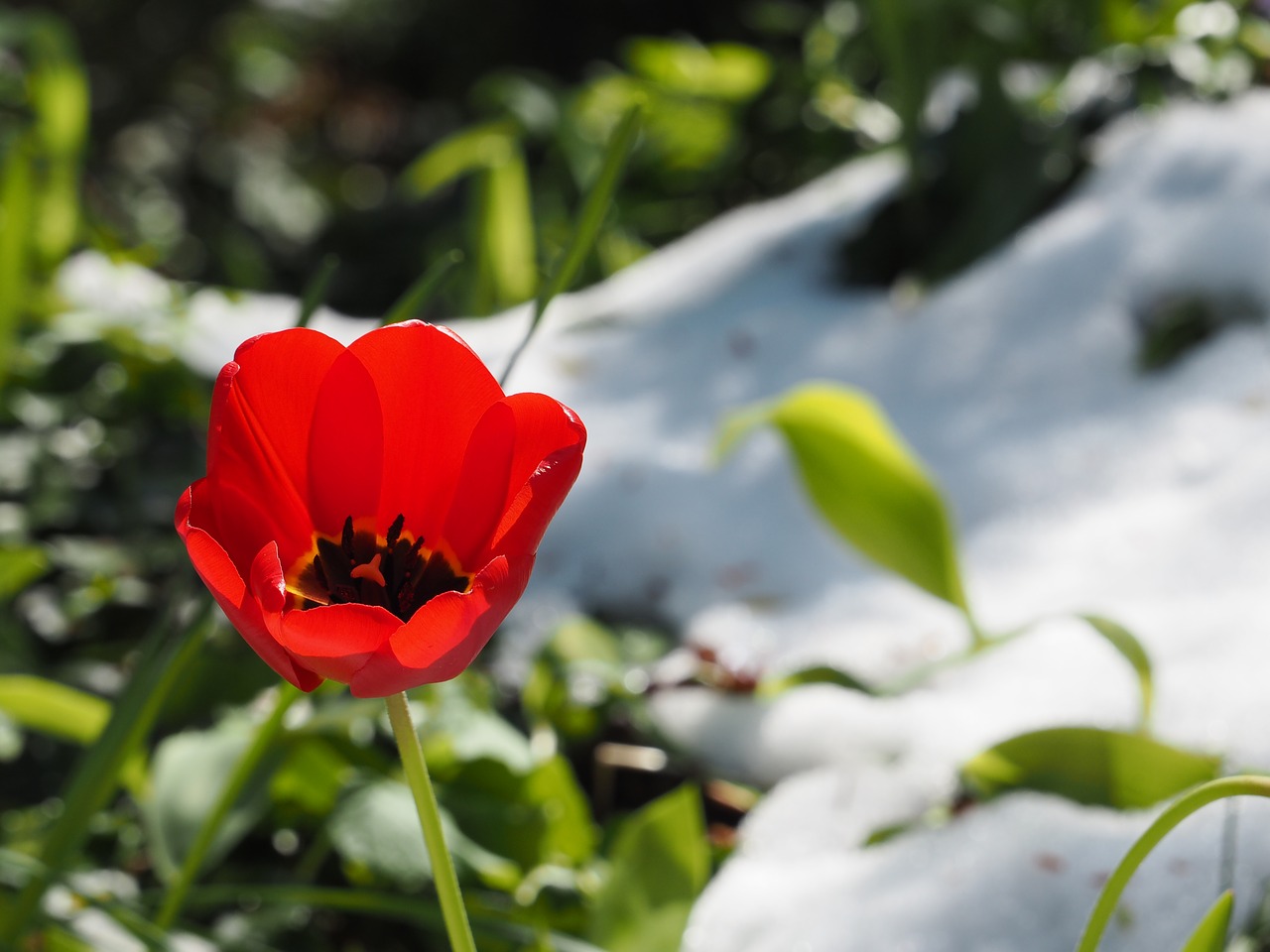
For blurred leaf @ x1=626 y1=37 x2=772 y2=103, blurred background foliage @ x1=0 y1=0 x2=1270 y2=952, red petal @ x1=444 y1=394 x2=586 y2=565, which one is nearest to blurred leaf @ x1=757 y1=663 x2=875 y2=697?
blurred background foliage @ x1=0 y1=0 x2=1270 y2=952

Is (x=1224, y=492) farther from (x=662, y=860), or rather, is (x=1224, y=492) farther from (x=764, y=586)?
(x=662, y=860)

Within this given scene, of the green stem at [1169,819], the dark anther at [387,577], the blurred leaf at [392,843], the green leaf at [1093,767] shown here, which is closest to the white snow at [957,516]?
the green leaf at [1093,767]

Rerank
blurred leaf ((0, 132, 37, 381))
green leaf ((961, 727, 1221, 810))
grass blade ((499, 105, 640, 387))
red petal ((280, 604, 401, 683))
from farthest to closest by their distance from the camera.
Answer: blurred leaf ((0, 132, 37, 381)), green leaf ((961, 727, 1221, 810)), grass blade ((499, 105, 640, 387)), red petal ((280, 604, 401, 683))


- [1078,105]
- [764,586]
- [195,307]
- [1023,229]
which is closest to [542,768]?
[764,586]

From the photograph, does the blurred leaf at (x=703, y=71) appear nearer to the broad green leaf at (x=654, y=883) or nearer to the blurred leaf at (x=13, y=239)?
the blurred leaf at (x=13, y=239)

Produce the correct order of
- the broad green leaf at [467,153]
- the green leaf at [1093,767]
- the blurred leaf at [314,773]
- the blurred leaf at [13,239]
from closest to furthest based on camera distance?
the green leaf at [1093,767] → the blurred leaf at [314,773] → the blurred leaf at [13,239] → the broad green leaf at [467,153]

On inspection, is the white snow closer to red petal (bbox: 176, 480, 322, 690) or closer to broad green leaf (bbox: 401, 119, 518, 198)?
broad green leaf (bbox: 401, 119, 518, 198)

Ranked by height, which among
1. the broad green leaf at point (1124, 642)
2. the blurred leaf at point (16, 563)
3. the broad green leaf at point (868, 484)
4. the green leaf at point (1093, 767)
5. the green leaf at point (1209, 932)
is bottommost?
the green leaf at point (1093, 767)
